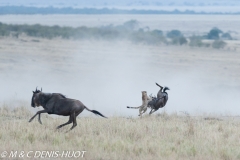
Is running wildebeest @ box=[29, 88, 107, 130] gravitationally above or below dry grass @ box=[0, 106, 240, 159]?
above

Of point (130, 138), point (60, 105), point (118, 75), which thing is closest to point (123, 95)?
point (118, 75)

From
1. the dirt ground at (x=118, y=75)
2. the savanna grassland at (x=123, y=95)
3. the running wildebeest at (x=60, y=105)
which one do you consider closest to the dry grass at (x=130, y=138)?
the savanna grassland at (x=123, y=95)

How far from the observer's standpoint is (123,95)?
22234mm

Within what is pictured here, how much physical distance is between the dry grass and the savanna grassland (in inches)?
0.6

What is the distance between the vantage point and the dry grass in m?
10.5

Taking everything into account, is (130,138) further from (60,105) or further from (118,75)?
(118,75)

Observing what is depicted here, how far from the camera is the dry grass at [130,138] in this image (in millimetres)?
10531

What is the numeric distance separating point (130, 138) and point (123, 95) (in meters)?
10.5

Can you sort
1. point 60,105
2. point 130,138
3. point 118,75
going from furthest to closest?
point 118,75 < point 60,105 < point 130,138

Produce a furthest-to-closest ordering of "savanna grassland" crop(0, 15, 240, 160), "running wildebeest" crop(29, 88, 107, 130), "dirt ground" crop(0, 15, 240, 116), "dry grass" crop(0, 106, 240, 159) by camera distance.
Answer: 1. "dirt ground" crop(0, 15, 240, 116)
2. "running wildebeest" crop(29, 88, 107, 130)
3. "savanna grassland" crop(0, 15, 240, 160)
4. "dry grass" crop(0, 106, 240, 159)

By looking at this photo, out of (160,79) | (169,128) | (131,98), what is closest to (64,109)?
(169,128)

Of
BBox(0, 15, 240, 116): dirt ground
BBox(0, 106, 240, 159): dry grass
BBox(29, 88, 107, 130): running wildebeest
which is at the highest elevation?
BBox(29, 88, 107, 130): running wildebeest

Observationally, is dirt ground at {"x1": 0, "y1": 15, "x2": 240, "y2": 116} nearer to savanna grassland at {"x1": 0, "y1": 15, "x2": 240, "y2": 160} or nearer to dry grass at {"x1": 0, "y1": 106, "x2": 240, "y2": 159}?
savanna grassland at {"x1": 0, "y1": 15, "x2": 240, "y2": 160}

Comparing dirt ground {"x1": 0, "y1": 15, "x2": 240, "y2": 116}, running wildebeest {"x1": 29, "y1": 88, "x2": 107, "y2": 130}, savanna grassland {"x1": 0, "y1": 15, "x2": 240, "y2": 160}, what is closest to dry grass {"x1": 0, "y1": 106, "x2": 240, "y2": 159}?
savanna grassland {"x1": 0, "y1": 15, "x2": 240, "y2": 160}
